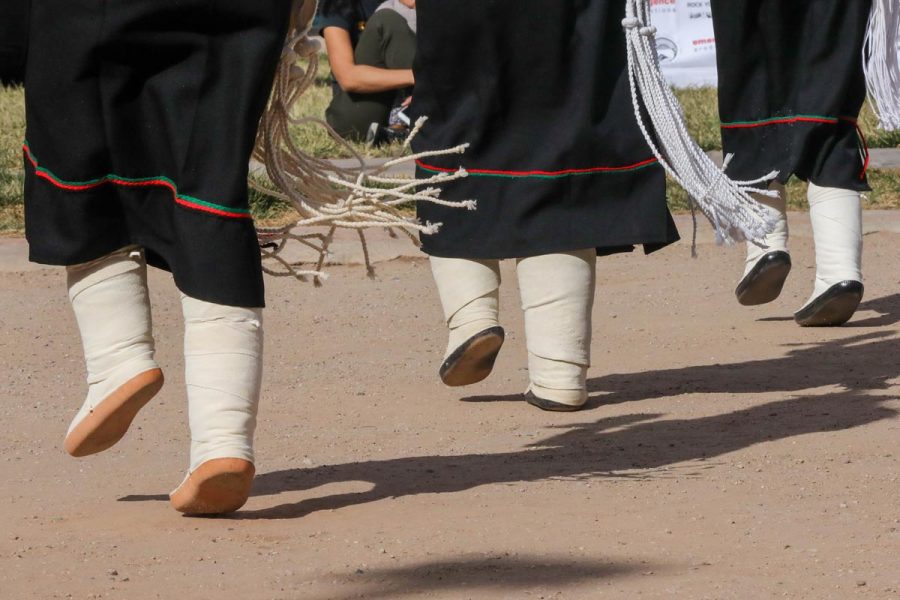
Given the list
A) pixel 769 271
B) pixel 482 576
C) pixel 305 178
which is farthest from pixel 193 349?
pixel 769 271

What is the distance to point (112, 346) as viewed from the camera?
3.30m

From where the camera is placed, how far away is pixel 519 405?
4.57m

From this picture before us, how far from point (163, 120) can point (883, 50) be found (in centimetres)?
290

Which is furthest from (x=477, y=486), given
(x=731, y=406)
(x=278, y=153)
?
(x=731, y=406)

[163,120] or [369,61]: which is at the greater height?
[163,120]

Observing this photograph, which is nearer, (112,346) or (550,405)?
(112,346)

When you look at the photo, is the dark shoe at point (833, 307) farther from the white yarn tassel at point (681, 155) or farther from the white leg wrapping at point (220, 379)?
the white leg wrapping at point (220, 379)

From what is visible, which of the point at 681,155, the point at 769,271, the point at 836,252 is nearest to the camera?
the point at 681,155

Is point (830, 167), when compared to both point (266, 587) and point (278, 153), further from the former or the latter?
point (266, 587)

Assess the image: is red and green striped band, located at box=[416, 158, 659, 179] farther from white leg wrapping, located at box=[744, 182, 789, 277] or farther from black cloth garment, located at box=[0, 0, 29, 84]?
black cloth garment, located at box=[0, 0, 29, 84]

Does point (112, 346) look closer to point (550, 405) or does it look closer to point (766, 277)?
point (550, 405)

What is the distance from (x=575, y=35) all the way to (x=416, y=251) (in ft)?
8.04

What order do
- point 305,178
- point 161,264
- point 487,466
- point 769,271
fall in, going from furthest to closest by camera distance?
point 769,271 < point 487,466 < point 305,178 < point 161,264

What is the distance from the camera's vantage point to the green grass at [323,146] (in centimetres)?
721
